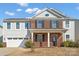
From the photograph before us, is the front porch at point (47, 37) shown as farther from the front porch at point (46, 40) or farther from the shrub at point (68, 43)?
the shrub at point (68, 43)

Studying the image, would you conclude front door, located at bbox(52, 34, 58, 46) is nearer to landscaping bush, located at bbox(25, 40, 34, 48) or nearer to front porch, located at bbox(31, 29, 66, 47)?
front porch, located at bbox(31, 29, 66, 47)

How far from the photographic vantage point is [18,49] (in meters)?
37.6

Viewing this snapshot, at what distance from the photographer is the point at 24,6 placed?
37344mm

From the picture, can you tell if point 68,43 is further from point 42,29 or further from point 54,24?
point 42,29

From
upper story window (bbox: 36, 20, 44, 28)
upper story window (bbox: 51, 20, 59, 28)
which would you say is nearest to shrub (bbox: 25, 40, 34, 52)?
upper story window (bbox: 36, 20, 44, 28)

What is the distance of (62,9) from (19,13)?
1388mm

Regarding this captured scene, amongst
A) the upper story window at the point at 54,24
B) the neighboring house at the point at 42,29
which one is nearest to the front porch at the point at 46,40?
the neighboring house at the point at 42,29

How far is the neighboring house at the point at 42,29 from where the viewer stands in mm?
37656

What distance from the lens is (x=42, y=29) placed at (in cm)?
3791

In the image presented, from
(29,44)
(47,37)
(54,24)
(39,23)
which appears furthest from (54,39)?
(29,44)

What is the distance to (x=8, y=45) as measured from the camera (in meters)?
37.8

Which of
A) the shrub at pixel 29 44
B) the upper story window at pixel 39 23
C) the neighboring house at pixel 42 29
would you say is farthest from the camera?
the upper story window at pixel 39 23

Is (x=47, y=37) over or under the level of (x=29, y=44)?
over

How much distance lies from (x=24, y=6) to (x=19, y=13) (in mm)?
303
